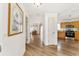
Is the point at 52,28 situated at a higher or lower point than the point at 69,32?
higher

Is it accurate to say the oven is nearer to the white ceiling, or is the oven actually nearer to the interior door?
the interior door

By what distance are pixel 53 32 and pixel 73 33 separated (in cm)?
500

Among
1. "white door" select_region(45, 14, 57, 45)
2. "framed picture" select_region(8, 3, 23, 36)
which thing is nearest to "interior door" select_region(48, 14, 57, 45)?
"white door" select_region(45, 14, 57, 45)

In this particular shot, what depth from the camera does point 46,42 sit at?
26.3ft

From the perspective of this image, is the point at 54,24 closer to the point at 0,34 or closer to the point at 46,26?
the point at 46,26

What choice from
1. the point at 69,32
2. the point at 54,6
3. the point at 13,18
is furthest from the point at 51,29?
the point at 13,18

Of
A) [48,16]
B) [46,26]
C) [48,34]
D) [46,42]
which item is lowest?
[46,42]

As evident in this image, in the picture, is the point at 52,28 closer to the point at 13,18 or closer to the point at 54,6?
the point at 54,6

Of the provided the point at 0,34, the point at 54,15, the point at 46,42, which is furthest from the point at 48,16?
the point at 0,34

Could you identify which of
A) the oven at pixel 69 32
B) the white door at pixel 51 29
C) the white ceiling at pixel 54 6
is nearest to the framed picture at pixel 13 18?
the white ceiling at pixel 54 6

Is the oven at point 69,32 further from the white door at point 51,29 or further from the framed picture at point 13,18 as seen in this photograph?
the framed picture at point 13,18

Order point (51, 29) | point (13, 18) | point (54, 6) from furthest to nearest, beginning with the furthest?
point (51, 29) → point (54, 6) → point (13, 18)

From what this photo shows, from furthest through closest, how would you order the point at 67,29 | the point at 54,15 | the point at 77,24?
the point at 67,29 → the point at 77,24 → the point at 54,15

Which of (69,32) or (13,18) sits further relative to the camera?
(69,32)
